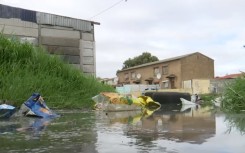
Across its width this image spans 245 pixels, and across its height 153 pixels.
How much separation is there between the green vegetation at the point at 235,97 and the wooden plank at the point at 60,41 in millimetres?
14078

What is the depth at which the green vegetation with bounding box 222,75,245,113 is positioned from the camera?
9633 millimetres

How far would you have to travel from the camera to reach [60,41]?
22.8 meters

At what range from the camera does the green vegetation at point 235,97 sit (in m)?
9.63

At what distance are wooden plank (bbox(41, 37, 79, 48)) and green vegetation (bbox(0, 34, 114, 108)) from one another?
8.58m

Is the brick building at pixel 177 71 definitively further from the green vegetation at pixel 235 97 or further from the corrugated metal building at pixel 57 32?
the green vegetation at pixel 235 97

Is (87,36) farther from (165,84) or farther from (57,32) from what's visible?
(165,84)

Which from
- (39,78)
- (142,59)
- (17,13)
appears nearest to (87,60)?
(17,13)

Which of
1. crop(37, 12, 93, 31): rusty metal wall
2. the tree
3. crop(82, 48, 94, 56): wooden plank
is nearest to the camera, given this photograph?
crop(37, 12, 93, 31): rusty metal wall

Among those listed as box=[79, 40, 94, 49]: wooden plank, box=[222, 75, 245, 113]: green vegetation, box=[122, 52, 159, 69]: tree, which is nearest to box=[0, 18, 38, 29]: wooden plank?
box=[79, 40, 94, 49]: wooden plank

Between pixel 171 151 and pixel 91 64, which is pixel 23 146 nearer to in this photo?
pixel 171 151

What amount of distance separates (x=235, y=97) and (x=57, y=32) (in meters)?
15.0

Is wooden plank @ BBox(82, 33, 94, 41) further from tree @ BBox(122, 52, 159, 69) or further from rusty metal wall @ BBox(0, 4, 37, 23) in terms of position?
tree @ BBox(122, 52, 159, 69)

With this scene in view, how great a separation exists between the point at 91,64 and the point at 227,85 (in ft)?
46.5

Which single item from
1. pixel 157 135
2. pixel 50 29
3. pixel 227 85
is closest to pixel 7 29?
pixel 50 29
